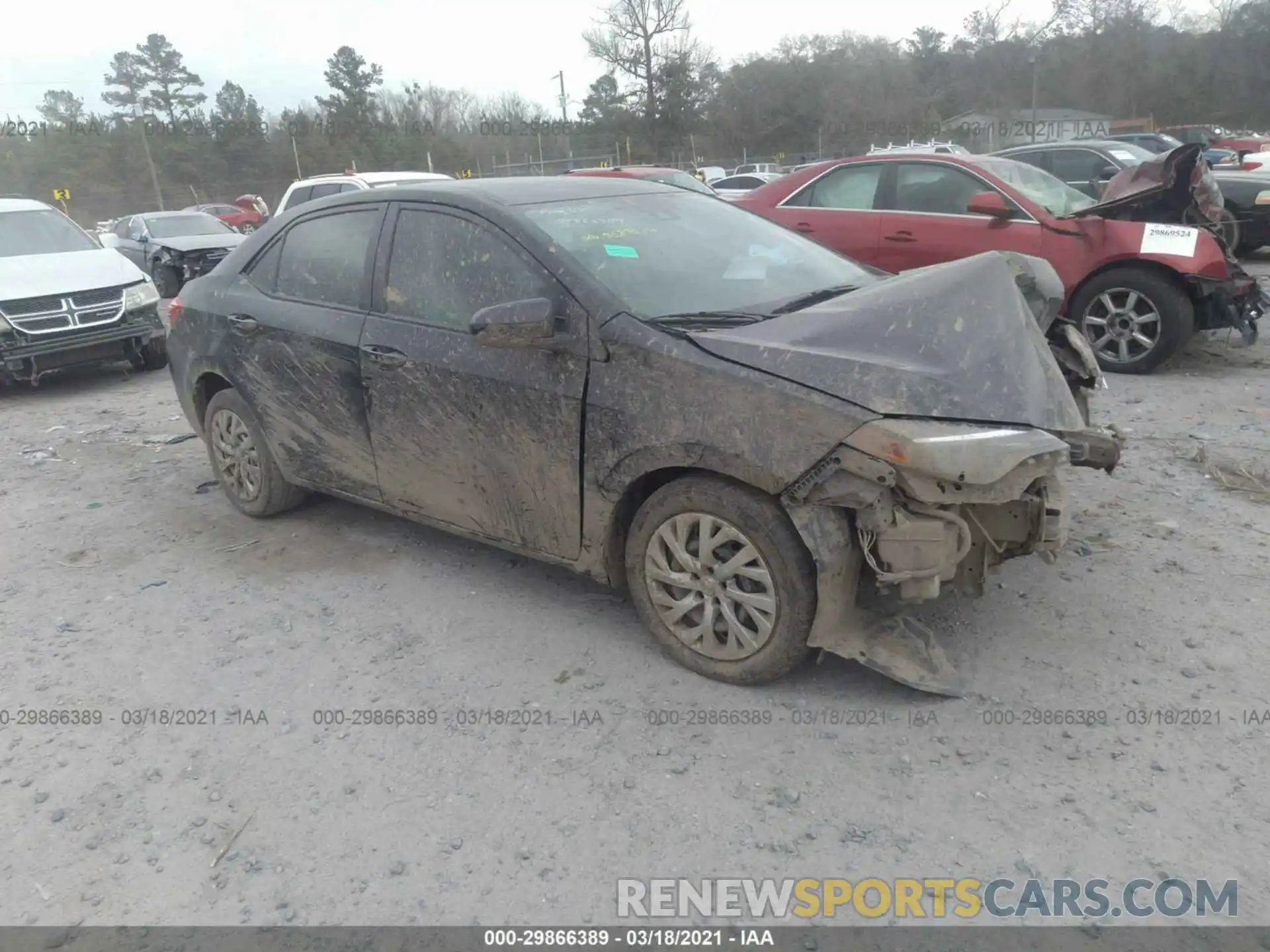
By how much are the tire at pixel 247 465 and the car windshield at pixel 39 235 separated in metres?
5.49

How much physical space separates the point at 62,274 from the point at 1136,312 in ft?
30.4

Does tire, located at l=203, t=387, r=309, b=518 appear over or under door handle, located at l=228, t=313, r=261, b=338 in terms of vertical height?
under

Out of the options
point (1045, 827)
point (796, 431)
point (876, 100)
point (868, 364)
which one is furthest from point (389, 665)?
point (876, 100)

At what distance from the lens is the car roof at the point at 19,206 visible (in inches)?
372

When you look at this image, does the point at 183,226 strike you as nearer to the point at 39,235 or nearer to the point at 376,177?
the point at 376,177

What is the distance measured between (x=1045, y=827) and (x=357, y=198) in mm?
3793

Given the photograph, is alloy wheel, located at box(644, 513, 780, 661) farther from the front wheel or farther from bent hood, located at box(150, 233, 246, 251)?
bent hood, located at box(150, 233, 246, 251)

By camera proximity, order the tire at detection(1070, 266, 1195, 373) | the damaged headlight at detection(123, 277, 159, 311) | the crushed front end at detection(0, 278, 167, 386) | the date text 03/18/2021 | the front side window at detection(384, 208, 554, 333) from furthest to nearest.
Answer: the damaged headlight at detection(123, 277, 159, 311) → the crushed front end at detection(0, 278, 167, 386) → the tire at detection(1070, 266, 1195, 373) → the front side window at detection(384, 208, 554, 333) → the date text 03/18/2021

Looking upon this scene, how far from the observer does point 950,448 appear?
108 inches

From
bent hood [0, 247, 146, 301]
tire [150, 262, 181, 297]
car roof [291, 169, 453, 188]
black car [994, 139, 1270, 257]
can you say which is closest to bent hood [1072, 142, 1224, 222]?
black car [994, 139, 1270, 257]

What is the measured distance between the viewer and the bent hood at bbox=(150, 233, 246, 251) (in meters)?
14.6

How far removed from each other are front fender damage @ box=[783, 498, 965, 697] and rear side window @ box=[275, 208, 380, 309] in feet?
7.72

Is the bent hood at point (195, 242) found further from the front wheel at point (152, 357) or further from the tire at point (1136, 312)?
the tire at point (1136, 312)

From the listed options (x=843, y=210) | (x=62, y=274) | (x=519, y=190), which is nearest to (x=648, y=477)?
(x=519, y=190)
